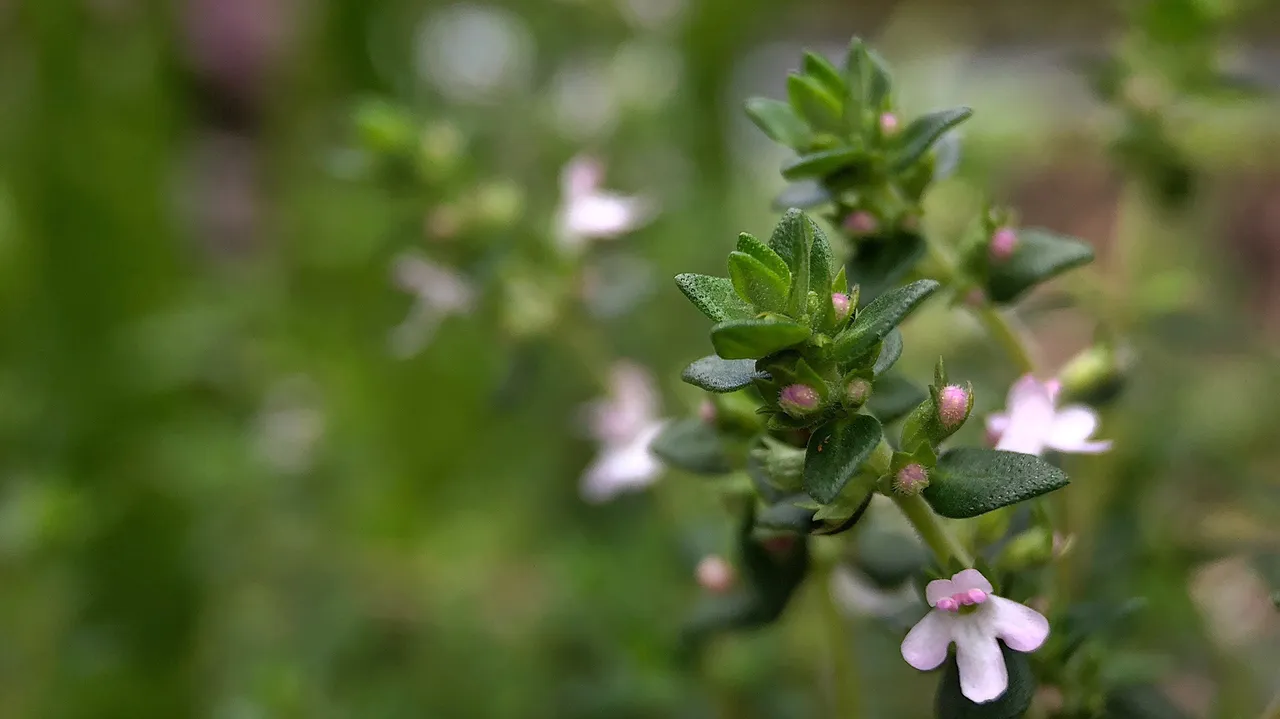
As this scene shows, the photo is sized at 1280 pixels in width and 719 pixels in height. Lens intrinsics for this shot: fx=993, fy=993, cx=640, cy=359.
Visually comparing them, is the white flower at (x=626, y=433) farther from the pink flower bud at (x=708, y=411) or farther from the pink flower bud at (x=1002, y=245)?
the pink flower bud at (x=1002, y=245)

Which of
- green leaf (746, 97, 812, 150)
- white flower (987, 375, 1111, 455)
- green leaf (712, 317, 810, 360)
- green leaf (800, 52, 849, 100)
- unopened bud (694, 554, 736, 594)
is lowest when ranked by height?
unopened bud (694, 554, 736, 594)

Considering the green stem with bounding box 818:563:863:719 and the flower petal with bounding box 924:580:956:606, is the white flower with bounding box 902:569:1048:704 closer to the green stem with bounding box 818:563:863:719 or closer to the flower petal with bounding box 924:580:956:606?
the flower petal with bounding box 924:580:956:606

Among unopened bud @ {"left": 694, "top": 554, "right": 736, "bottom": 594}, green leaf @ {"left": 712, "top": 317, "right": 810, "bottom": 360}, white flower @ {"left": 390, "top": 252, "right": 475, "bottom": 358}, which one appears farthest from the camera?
white flower @ {"left": 390, "top": 252, "right": 475, "bottom": 358}

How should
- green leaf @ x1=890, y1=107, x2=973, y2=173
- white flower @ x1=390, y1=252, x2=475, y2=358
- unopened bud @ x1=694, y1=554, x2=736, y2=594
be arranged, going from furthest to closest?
white flower @ x1=390, y1=252, x2=475, y2=358 < unopened bud @ x1=694, y1=554, x2=736, y2=594 < green leaf @ x1=890, y1=107, x2=973, y2=173

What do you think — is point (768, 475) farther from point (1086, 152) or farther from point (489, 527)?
point (1086, 152)

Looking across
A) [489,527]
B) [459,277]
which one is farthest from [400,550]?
[459,277]

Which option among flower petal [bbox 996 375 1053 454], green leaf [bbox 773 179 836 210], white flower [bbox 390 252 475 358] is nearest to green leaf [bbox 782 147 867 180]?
green leaf [bbox 773 179 836 210]

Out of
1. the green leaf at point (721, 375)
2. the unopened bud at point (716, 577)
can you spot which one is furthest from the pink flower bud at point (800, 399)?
the unopened bud at point (716, 577)
